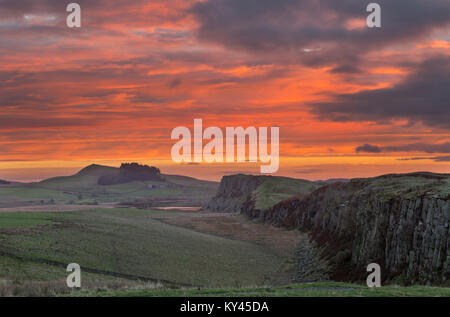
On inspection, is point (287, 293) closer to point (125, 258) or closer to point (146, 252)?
point (125, 258)

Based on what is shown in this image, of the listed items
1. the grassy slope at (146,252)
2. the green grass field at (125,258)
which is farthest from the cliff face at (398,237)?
the grassy slope at (146,252)

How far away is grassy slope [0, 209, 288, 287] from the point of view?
2196 inches

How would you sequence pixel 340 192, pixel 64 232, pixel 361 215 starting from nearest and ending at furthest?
1. pixel 361 215
2. pixel 64 232
3. pixel 340 192

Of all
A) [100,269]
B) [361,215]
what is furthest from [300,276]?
[100,269]

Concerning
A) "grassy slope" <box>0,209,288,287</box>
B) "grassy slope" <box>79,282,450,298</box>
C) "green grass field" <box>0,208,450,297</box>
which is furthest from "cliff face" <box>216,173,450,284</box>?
"grassy slope" <box>79,282,450,298</box>

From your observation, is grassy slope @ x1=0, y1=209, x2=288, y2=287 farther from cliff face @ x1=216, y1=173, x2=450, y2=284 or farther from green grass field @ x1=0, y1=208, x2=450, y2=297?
cliff face @ x1=216, y1=173, x2=450, y2=284

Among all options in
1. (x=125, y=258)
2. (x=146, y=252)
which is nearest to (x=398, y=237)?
(x=125, y=258)

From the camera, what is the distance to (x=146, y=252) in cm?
6825

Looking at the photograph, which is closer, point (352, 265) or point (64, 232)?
point (352, 265)

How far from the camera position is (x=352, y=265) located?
57344 mm
